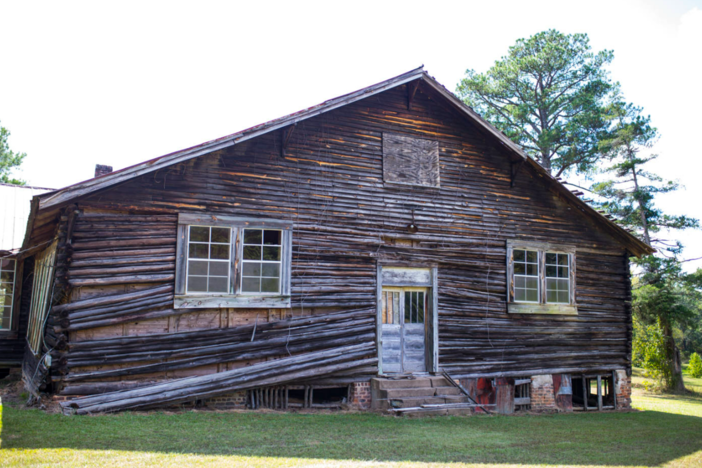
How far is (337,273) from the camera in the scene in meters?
→ 11.4

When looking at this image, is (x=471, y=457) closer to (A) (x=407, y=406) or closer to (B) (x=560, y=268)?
(A) (x=407, y=406)

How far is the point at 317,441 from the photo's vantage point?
7746 millimetres

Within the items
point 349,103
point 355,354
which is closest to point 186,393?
point 355,354

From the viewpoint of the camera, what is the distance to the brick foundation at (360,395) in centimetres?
1123

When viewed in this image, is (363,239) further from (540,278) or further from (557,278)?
(557,278)

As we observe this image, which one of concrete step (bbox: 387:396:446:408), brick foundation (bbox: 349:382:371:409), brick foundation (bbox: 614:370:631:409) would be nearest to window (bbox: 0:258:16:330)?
brick foundation (bbox: 349:382:371:409)

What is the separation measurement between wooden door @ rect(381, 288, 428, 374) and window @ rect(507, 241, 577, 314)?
95.1 inches

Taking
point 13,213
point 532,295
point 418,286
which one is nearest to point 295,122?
point 418,286

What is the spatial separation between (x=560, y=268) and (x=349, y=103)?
695cm

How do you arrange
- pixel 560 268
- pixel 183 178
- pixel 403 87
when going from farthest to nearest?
pixel 560 268 → pixel 403 87 → pixel 183 178

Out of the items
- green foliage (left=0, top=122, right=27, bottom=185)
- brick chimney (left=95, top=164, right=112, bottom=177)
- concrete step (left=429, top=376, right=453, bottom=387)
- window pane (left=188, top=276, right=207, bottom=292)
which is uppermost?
green foliage (left=0, top=122, right=27, bottom=185)

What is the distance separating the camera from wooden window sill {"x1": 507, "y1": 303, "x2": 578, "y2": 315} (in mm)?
13141

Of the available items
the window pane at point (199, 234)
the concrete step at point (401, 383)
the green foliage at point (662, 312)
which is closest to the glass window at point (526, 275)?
the concrete step at point (401, 383)

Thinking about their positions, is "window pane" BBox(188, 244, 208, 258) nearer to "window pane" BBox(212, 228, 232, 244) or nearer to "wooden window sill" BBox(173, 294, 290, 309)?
"window pane" BBox(212, 228, 232, 244)
